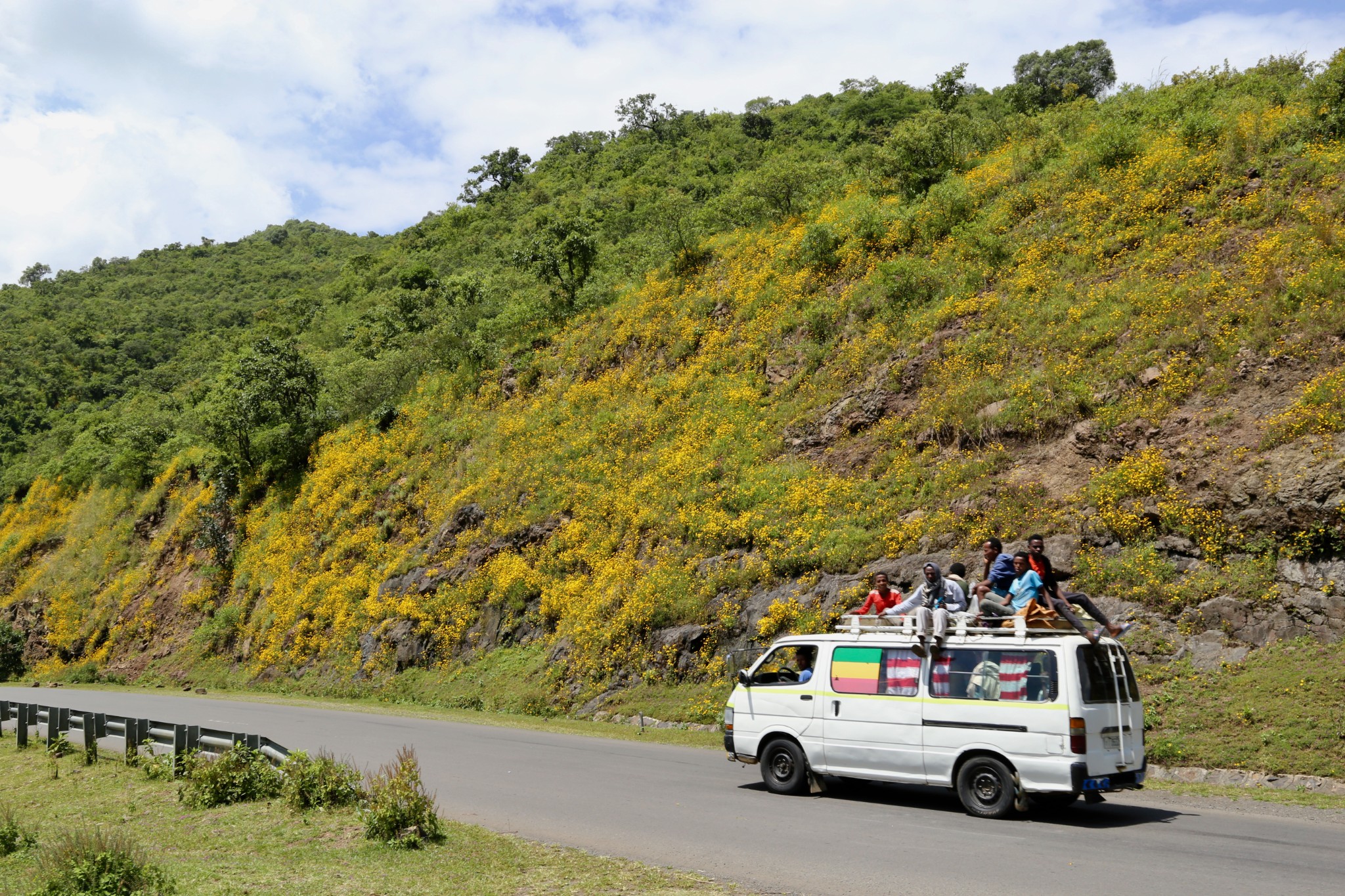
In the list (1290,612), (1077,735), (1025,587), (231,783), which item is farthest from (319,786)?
(1290,612)

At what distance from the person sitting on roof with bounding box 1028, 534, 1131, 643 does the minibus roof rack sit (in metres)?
0.14

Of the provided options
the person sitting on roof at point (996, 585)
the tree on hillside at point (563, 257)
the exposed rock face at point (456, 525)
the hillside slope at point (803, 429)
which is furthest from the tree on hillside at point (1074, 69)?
the person sitting on roof at point (996, 585)

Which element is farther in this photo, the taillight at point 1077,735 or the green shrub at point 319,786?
the green shrub at point 319,786

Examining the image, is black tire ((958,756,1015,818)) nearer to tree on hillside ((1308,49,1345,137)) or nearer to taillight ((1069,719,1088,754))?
taillight ((1069,719,1088,754))

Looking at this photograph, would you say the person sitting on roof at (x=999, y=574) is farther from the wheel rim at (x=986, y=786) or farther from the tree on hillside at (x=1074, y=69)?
the tree on hillside at (x=1074, y=69)

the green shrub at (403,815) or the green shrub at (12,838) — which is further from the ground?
the green shrub at (403,815)

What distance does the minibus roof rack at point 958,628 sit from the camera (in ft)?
35.2

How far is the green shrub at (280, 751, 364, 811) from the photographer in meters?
10.9

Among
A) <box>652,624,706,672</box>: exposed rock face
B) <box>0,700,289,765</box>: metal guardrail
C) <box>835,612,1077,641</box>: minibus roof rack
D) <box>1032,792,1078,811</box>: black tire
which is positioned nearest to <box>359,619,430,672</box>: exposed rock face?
<box>652,624,706,672</box>: exposed rock face

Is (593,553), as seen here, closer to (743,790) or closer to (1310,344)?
(743,790)

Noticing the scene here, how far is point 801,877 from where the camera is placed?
823cm

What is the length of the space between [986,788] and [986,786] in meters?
0.02

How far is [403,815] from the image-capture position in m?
9.21

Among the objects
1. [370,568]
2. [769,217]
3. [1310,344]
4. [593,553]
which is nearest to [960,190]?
[769,217]
